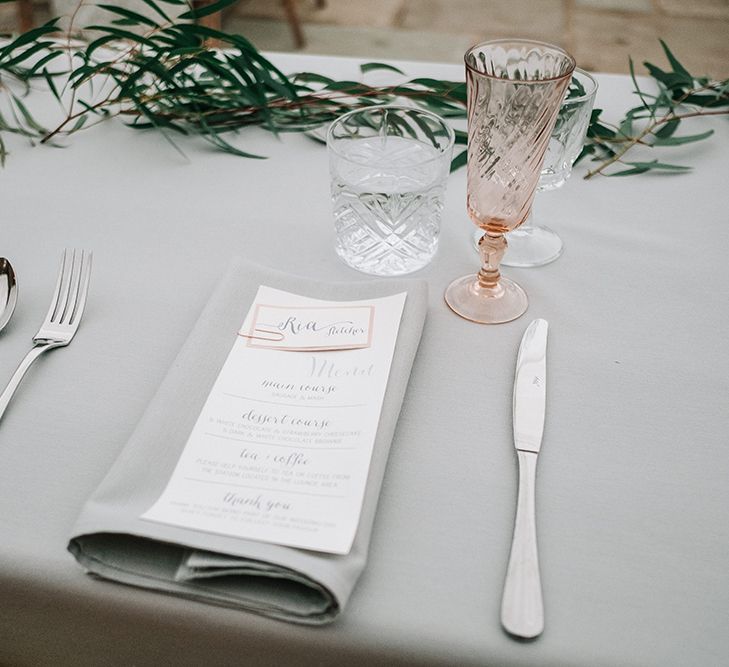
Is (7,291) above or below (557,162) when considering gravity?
below

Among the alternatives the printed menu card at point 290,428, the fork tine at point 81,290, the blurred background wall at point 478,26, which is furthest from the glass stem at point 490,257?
the blurred background wall at point 478,26

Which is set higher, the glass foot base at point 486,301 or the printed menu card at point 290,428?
the glass foot base at point 486,301

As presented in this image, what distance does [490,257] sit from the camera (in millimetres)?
802

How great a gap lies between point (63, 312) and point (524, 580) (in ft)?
1.78

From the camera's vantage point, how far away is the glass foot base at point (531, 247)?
2.92ft

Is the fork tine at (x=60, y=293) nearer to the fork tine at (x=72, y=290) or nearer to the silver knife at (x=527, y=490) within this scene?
the fork tine at (x=72, y=290)

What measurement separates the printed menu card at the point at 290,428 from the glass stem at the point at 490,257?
0.11 m

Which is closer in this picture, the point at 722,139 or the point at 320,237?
the point at 320,237

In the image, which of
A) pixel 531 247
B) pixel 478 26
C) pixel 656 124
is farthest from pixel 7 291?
pixel 478 26

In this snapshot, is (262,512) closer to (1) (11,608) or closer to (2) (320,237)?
(1) (11,608)

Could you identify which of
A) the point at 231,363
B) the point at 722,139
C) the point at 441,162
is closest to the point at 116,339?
the point at 231,363

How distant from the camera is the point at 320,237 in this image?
3.07 ft

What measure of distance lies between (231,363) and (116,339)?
5.8 inches

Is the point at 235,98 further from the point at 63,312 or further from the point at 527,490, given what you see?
the point at 527,490
